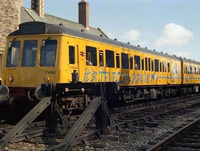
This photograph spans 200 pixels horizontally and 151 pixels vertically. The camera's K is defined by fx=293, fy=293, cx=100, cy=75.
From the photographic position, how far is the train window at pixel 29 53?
36.0ft

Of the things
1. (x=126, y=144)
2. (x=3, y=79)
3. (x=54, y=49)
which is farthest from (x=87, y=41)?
(x=126, y=144)

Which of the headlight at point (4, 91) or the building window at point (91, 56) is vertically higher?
the building window at point (91, 56)

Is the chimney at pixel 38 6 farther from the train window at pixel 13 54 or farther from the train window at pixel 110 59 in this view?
the train window at pixel 13 54

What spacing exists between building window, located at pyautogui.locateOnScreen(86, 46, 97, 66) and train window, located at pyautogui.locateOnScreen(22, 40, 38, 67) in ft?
7.12

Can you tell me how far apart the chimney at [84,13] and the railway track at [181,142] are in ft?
114

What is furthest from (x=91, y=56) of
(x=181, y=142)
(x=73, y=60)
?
(x=181, y=142)

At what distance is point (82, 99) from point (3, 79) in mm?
3201

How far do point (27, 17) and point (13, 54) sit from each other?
70.2ft

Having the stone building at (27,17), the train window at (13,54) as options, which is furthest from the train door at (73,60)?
the stone building at (27,17)

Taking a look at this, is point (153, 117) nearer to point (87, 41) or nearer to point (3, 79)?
point (87, 41)

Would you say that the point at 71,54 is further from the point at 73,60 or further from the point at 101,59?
the point at 101,59

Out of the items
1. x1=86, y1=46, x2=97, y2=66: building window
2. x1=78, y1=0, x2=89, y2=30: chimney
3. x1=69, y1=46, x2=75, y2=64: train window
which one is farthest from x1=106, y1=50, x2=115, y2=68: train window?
x1=78, y1=0, x2=89, y2=30: chimney

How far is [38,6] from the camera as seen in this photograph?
3531 cm

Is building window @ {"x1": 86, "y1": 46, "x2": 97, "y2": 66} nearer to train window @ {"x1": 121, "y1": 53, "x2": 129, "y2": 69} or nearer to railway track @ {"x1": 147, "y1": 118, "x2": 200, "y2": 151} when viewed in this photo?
train window @ {"x1": 121, "y1": 53, "x2": 129, "y2": 69}
